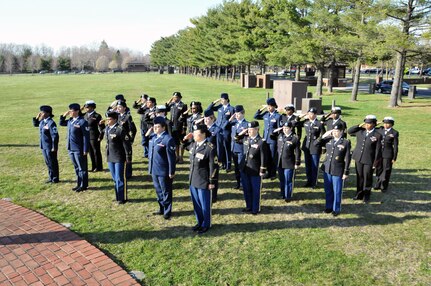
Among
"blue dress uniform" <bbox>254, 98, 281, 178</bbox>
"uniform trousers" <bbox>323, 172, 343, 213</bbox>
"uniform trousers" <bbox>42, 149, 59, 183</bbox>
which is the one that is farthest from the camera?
"blue dress uniform" <bbox>254, 98, 281, 178</bbox>

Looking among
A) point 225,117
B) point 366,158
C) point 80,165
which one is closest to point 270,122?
point 225,117

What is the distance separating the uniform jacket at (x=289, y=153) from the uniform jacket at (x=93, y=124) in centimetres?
→ 498

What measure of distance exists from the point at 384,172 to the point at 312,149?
70.9 inches

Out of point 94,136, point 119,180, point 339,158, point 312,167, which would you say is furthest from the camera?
point 94,136

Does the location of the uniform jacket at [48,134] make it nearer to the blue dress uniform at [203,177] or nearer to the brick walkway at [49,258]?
the brick walkway at [49,258]

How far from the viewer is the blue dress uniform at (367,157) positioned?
26.0 feet

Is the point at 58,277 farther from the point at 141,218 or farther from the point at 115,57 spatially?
the point at 115,57

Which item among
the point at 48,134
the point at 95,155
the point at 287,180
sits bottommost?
the point at 95,155

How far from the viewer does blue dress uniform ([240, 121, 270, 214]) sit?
7.09 metres

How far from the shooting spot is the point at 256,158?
7125 millimetres

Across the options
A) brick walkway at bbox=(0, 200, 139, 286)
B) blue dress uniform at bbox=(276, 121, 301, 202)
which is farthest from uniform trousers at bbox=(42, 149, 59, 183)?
blue dress uniform at bbox=(276, 121, 301, 202)

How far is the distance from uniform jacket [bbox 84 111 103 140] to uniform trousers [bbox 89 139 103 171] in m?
0.17

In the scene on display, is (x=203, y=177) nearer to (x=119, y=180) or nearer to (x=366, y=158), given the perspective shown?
(x=119, y=180)

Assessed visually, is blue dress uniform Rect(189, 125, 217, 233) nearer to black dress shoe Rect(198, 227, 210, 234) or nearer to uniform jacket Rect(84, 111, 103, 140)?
black dress shoe Rect(198, 227, 210, 234)
